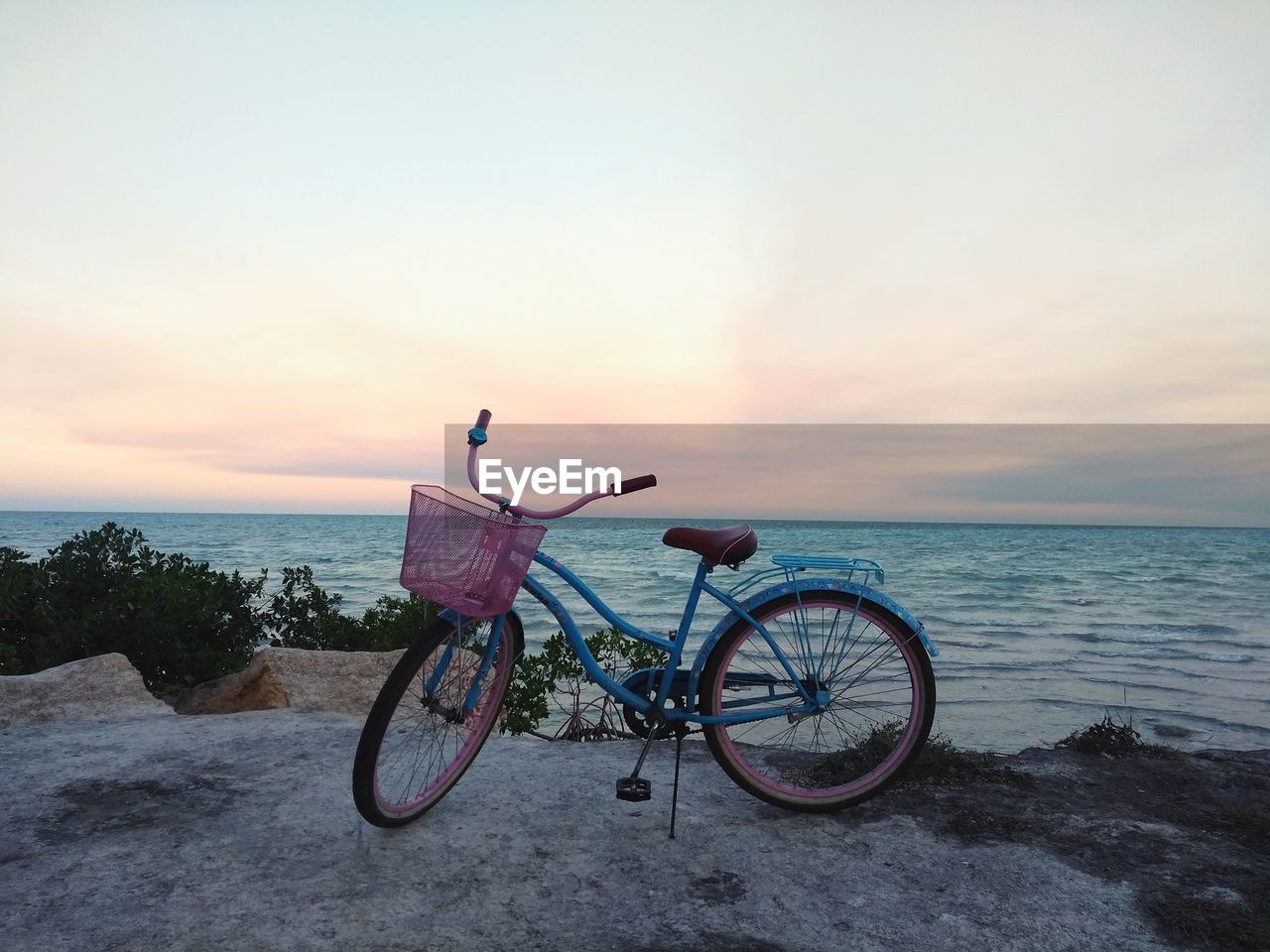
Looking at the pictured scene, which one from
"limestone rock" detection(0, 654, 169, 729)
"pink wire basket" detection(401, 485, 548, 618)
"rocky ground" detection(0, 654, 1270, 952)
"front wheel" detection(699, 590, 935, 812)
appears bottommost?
"rocky ground" detection(0, 654, 1270, 952)

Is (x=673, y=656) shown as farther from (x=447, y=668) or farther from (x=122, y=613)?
(x=122, y=613)

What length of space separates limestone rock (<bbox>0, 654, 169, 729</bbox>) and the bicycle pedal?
3502 millimetres

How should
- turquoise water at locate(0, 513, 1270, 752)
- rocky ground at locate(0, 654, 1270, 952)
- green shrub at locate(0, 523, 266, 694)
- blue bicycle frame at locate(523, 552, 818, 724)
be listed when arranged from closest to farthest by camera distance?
1. rocky ground at locate(0, 654, 1270, 952)
2. blue bicycle frame at locate(523, 552, 818, 724)
3. green shrub at locate(0, 523, 266, 694)
4. turquoise water at locate(0, 513, 1270, 752)

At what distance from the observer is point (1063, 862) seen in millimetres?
3139

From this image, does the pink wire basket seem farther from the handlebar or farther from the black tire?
the black tire

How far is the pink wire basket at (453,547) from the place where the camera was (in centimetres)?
306

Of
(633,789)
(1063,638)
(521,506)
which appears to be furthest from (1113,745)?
(1063,638)

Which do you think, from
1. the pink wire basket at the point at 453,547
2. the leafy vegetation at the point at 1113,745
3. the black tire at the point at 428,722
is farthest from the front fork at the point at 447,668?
the leafy vegetation at the point at 1113,745

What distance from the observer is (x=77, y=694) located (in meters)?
5.11

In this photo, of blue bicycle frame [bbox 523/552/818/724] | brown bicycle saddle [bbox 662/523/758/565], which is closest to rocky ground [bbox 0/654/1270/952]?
blue bicycle frame [bbox 523/552/818/724]

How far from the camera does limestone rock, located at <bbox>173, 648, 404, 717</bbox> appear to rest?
568 centimetres

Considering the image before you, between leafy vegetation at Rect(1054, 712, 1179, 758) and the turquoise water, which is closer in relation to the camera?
leafy vegetation at Rect(1054, 712, 1179, 758)

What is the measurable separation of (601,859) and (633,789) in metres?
0.34

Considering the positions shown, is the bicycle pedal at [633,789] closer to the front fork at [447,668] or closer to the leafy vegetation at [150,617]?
the front fork at [447,668]
